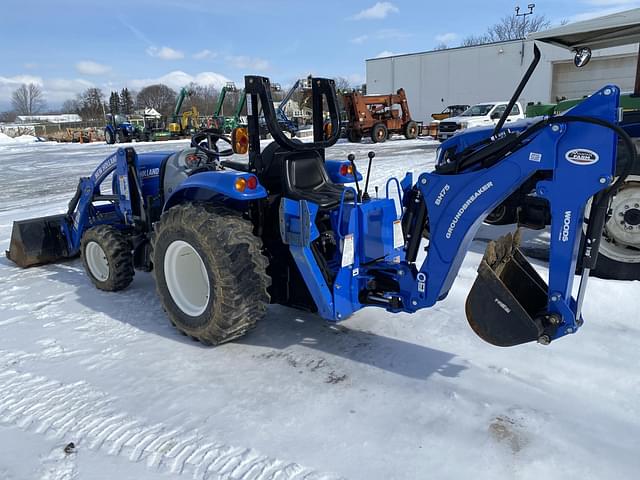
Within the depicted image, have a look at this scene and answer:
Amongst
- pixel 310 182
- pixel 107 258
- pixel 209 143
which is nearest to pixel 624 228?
pixel 310 182

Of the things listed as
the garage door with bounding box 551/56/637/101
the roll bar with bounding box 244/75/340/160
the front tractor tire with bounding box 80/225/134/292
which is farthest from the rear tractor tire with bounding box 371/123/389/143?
the roll bar with bounding box 244/75/340/160

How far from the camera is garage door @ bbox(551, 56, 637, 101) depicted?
2661 centimetres

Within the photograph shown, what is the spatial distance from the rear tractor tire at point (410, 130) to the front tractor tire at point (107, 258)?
20.5 metres

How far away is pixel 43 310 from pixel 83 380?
1.57 m

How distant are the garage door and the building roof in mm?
23811

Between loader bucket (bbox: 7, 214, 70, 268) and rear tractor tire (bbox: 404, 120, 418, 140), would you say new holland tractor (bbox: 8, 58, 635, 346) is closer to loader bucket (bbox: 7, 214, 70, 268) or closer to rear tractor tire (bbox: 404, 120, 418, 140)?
loader bucket (bbox: 7, 214, 70, 268)

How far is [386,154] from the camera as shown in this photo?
17.1 meters

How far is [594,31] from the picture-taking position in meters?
4.58

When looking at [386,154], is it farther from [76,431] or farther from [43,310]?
[76,431]

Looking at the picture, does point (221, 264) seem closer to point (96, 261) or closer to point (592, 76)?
point (96, 261)

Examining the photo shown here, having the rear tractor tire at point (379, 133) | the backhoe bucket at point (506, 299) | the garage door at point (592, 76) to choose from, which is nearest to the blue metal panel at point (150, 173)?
the backhoe bucket at point (506, 299)

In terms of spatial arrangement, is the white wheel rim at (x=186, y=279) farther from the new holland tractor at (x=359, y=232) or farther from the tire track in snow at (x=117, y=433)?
the tire track in snow at (x=117, y=433)

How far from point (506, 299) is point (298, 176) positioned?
5.67 ft

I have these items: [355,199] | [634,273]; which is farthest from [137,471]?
[634,273]
